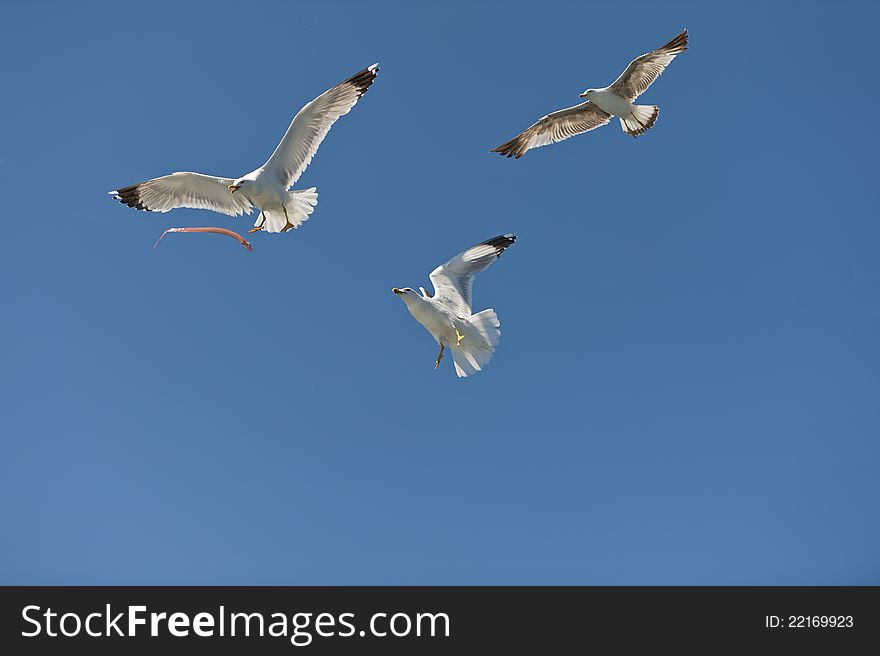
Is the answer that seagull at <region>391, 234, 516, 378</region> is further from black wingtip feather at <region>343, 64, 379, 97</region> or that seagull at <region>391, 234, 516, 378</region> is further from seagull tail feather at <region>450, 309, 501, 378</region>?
black wingtip feather at <region>343, 64, 379, 97</region>

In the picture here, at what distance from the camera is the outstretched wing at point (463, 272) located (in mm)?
9258

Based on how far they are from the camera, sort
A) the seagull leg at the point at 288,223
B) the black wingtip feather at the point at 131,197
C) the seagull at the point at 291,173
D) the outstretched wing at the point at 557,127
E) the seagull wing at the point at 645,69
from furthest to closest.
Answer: the outstretched wing at the point at 557,127, the seagull wing at the point at 645,69, the black wingtip feather at the point at 131,197, the seagull leg at the point at 288,223, the seagull at the point at 291,173

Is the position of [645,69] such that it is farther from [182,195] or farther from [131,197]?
[131,197]

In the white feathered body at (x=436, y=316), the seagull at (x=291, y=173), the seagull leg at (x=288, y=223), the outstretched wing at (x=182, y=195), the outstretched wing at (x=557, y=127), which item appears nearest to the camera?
the white feathered body at (x=436, y=316)

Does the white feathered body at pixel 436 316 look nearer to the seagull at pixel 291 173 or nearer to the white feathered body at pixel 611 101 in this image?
the seagull at pixel 291 173

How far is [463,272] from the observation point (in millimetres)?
9656

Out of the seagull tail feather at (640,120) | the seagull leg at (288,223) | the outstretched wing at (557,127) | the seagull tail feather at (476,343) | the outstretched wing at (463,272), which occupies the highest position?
the outstretched wing at (557,127)

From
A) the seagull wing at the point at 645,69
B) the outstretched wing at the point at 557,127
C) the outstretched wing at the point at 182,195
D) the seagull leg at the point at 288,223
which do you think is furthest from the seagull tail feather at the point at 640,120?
the outstretched wing at the point at 182,195

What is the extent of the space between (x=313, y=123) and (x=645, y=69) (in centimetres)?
479

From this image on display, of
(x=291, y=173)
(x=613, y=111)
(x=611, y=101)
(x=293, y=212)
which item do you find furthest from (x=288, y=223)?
(x=613, y=111)

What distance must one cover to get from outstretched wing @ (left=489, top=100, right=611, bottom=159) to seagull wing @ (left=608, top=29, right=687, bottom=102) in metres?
0.58

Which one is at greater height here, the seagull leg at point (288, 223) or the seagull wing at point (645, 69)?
the seagull wing at point (645, 69)

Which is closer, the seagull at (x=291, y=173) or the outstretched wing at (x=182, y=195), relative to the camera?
the seagull at (x=291, y=173)

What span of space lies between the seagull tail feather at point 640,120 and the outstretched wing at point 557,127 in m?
0.47
